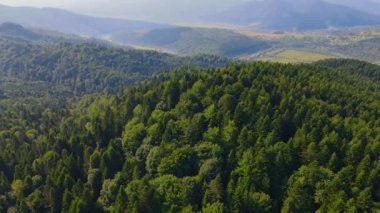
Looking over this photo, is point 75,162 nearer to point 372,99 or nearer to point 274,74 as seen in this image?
point 274,74

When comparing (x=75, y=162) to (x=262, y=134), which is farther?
(x=75, y=162)

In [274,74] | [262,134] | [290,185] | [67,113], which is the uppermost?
[274,74]

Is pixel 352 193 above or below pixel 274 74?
below

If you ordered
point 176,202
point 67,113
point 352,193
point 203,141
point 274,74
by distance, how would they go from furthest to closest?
point 67,113 < point 274,74 < point 203,141 < point 176,202 < point 352,193

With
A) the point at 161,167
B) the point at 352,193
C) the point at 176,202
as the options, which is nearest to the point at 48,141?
the point at 161,167

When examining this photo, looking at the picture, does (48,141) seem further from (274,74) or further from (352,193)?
(352,193)

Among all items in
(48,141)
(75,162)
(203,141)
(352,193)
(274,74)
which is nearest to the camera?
(352,193)
